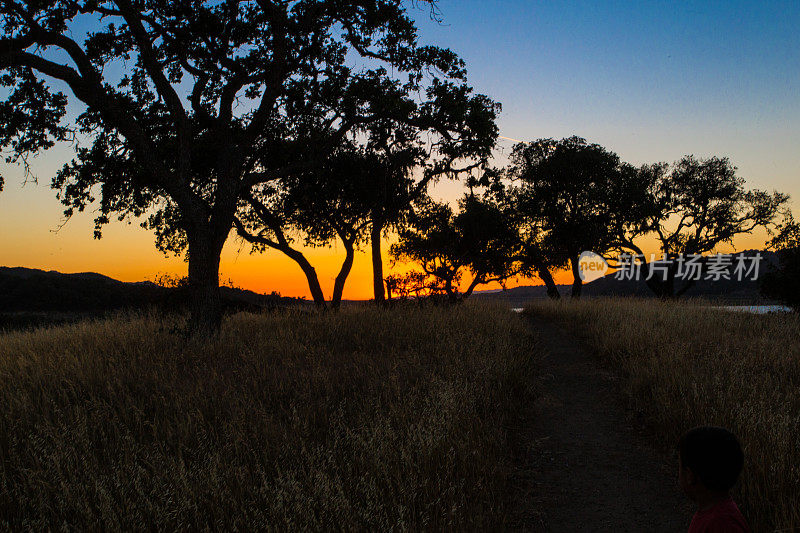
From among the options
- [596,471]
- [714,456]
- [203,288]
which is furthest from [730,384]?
[203,288]

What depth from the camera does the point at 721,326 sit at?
14.7 meters

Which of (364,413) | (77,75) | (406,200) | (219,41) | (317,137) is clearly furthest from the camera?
(406,200)

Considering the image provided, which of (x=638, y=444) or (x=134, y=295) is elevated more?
(x=134, y=295)

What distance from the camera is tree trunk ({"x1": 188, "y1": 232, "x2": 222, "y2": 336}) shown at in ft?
40.0

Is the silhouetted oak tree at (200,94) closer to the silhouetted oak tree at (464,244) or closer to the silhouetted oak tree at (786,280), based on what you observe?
the silhouetted oak tree at (464,244)

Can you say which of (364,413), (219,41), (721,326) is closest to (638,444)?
(364,413)

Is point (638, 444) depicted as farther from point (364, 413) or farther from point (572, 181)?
point (572, 181)

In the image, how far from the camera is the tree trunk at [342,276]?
66.2 feet

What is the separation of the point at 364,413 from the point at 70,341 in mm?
9819

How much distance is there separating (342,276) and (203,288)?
8.63 meters

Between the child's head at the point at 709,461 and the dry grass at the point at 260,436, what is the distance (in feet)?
6.82

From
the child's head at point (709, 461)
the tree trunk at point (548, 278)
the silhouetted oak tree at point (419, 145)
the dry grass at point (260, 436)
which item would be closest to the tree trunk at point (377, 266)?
the silhouetted oak tree at point (419, 145)

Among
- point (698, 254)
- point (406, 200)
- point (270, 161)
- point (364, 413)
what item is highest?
point (270, 161)

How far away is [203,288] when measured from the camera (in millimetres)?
12367
